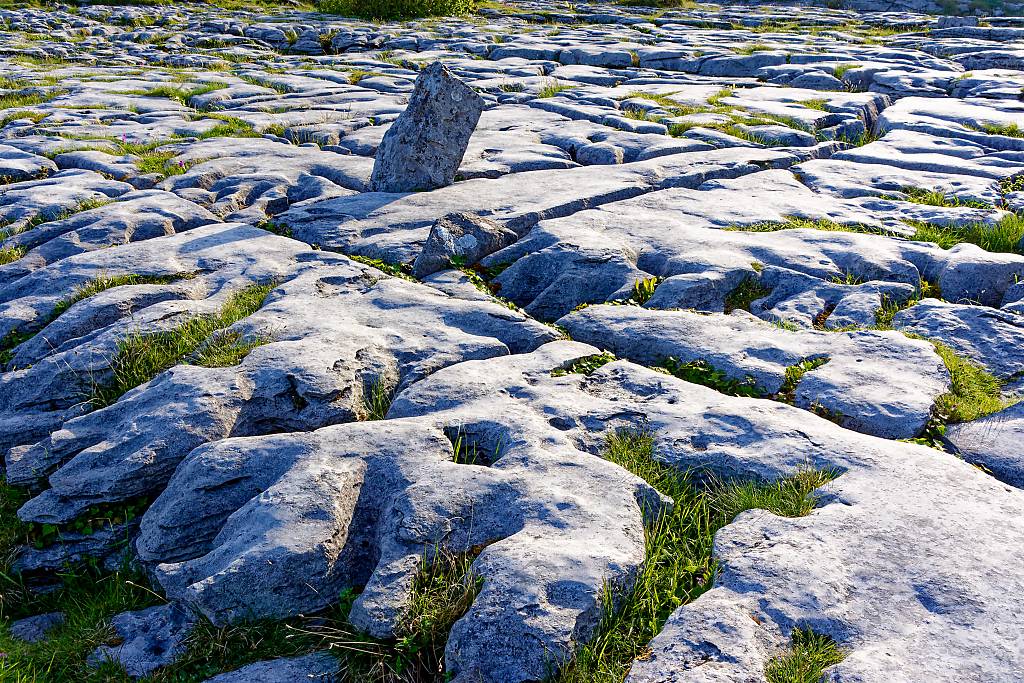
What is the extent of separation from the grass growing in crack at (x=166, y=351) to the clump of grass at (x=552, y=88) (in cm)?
790

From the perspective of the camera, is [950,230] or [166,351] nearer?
[166,351]

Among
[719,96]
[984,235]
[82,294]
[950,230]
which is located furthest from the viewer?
[719,96]

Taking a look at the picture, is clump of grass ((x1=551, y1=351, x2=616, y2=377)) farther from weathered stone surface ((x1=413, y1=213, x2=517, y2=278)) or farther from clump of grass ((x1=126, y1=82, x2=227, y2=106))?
clump of grass ((x1=126, y1=82, x2=227, y2=106))

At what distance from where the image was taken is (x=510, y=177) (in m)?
7.22

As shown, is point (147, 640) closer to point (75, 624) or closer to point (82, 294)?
point (75, 624)

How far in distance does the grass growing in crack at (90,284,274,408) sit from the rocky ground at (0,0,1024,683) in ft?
0.06

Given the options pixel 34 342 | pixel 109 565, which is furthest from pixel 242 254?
pixel 109 565

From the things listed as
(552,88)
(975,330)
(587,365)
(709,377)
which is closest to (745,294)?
(709,377)

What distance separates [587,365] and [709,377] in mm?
650

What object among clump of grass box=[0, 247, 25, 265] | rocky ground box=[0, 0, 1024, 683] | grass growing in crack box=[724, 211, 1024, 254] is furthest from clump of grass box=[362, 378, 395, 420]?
clump of grass box=[0, 247, 25, 265]

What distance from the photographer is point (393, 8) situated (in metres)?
20.9

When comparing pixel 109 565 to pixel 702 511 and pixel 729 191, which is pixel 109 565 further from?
pixel 729 191

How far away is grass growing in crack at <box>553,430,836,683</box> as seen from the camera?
2.46m

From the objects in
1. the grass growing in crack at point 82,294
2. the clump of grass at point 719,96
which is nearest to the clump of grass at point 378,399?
the grass growing in crack at point 82,294
